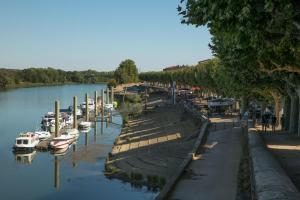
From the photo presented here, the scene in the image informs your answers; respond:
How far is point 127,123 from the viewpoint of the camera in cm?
8844

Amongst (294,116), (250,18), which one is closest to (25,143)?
(294,116)

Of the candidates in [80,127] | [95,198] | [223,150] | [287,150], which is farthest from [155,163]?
[80,127]

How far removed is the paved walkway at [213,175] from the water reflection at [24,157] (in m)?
24.6

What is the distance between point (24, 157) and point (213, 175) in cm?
3584

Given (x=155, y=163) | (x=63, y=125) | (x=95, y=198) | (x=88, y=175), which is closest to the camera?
(x=95, y=198)

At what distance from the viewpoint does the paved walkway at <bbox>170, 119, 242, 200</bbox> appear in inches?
787

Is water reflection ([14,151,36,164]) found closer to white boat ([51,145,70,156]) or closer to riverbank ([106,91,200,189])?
white boat ([51,145,70,156])

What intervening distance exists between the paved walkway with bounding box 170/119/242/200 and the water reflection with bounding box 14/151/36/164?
24.6 metres

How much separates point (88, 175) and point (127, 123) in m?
45.5

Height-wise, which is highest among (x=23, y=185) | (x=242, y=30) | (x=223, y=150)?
(x=242, y=30)

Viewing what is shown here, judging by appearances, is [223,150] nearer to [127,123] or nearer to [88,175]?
[88,175]

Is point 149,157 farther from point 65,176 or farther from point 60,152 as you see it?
point 60,152

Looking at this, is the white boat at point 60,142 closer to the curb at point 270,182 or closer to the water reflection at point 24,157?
the water reflection at point 24,157

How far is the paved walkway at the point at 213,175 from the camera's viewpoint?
20000mm
